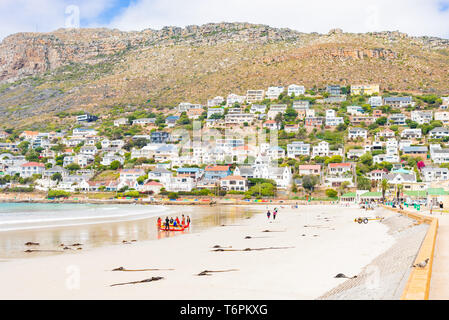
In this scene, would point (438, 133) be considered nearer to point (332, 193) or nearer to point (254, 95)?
point (332, 193)

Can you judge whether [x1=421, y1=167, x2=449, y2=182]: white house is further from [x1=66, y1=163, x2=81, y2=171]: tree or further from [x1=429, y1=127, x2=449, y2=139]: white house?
[x1=66, y1=163, x2=81, y2=171]: tree

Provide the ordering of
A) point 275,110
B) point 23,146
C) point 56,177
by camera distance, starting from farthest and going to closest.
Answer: point 275,110
point 23,146
point 56,177

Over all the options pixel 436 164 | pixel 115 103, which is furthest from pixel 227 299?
pixel 115 103

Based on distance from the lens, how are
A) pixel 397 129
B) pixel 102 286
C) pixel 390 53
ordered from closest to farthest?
1. pixel 102 286
2. pixel 397 129
3. pixel 390 53

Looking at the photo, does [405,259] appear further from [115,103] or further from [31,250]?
[115,103]

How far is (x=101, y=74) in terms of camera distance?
175 meters

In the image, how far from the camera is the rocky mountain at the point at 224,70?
13600cm

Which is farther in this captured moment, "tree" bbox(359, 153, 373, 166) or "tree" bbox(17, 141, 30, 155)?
"tree" bbox(17, 141, 30, 155)

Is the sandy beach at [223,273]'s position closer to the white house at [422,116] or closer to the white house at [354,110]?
the white house at [422,116]

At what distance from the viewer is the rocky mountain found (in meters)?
136

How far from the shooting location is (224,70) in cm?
15212

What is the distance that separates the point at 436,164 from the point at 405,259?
74.0 metres

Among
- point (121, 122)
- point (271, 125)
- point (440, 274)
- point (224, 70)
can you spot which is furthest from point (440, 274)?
point (224, 70)

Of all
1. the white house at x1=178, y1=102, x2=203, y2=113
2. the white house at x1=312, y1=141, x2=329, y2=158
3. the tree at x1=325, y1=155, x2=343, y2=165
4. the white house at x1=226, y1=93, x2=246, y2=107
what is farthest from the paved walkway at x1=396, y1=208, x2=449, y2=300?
the white house at x1=178, y1=102, x2=203, y2=113
